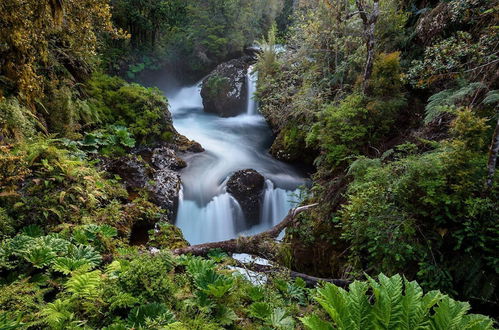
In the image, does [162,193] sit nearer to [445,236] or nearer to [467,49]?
[445,236]

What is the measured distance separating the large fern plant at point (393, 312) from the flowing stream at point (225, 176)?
3.58m

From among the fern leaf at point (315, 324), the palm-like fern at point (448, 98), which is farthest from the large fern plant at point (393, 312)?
the palm-like fern at point (448, 98)

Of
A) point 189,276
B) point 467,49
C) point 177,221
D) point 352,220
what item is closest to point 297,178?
point 177,221

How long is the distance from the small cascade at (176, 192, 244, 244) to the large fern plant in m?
5.79

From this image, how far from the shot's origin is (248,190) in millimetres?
8477

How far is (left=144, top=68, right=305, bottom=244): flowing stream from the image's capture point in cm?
786

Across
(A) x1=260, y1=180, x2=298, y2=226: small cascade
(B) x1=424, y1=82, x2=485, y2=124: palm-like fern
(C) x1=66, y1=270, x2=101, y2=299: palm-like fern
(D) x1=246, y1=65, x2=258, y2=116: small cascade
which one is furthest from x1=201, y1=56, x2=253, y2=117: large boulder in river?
(C) x1=66, y1=270, x2=101, y2=299: palm-like fern

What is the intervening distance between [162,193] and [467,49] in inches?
264

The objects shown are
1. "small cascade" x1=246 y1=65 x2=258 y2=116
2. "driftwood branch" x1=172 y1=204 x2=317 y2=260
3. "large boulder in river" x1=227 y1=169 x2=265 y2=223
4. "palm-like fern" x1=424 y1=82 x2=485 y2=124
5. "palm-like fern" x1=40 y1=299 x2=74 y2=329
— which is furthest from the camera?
"small cascade" x1=246 y1=65 x2=258 y2=116

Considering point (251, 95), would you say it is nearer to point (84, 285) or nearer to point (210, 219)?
point (210, 219)

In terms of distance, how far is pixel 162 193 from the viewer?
7.38m

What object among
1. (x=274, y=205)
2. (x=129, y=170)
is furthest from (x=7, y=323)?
(x=274, y=205)

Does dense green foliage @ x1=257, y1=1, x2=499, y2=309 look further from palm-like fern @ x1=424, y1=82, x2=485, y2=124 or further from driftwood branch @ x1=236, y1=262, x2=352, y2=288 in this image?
driftwood branch @ x1=236, y1=262, x2=352, y2=288

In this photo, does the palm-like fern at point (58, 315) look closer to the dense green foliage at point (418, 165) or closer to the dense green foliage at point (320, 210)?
the dense green foliage at point (320, 210)
